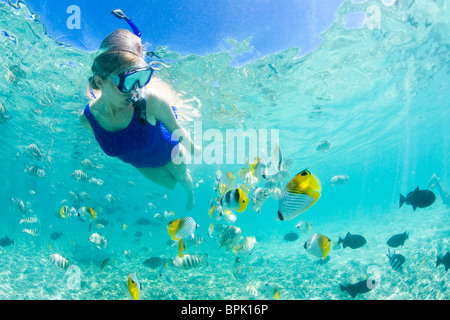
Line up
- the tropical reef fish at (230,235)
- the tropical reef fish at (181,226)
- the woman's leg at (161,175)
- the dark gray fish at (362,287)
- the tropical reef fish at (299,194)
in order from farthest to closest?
the tropical reef fish at (230,235) < the dark gray fish at (362,287) < the woman's leg at (161,175) < the tropical reef fish at (181,226) < the tropical reef fish at (299,194)

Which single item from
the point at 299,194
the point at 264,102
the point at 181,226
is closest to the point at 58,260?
the point at 181,226

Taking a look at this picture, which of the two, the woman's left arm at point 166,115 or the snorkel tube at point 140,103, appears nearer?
the snorkel tube at point 140,103

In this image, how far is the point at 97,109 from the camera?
3500 mm

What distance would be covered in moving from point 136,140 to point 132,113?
45 cm

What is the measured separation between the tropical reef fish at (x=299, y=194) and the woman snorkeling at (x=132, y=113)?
210 centimetres

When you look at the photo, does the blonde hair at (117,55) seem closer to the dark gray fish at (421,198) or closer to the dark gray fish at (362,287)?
the dark gray fish at (421,198)

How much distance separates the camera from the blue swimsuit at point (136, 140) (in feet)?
11.8

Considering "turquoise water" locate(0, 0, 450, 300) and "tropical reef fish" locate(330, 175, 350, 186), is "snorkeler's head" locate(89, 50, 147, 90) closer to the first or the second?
"turquoise water" locate(0, 0, 450, 300)

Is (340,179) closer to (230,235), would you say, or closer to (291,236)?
(291,236)

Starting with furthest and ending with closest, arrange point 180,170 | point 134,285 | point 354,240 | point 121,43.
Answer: point 354,240
point 180,170
point 134,285
point 121,43

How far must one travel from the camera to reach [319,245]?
3896 millimetres

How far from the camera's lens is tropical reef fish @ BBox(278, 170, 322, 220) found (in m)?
1.96

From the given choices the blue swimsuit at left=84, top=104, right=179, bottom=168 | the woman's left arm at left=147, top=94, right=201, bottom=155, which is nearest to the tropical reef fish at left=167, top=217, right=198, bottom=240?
the blue swimsuit at left=84, top=104, right=179, bottom=168

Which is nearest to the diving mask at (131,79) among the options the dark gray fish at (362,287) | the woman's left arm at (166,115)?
the woman's left arm at (166,115)
